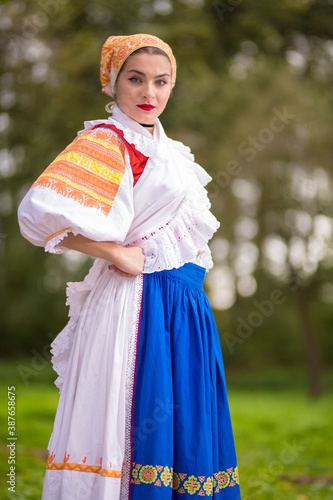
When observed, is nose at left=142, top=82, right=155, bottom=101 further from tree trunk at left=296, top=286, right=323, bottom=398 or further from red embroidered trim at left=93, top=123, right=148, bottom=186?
tree trunk at left=296, top=286, right=323, bottom=398

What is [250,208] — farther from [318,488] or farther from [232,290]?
[318,488]

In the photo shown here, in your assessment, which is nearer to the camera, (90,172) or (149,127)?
(90,172)

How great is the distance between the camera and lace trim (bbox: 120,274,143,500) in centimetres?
165

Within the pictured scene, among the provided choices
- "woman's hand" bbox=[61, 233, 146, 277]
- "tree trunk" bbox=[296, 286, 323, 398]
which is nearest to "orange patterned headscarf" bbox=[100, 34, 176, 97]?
"woman's hand" bbox=[61, 233, 146, 277]

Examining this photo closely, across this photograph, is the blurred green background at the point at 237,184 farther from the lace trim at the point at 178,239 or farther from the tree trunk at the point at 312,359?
the lace trim at the point at 178,239

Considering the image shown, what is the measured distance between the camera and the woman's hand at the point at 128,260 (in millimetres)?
1692

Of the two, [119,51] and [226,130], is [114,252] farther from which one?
[226,130]

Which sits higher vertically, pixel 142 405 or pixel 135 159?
pixel 135 159

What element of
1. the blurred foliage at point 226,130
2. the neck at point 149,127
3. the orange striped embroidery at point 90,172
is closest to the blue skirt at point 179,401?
the orange striped embroidery at point 90,172

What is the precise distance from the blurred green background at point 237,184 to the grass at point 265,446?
0.02 meters

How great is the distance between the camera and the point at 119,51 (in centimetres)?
182

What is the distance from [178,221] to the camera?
5.97 feet

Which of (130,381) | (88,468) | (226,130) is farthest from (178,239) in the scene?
(226,130)

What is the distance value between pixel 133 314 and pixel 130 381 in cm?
21
